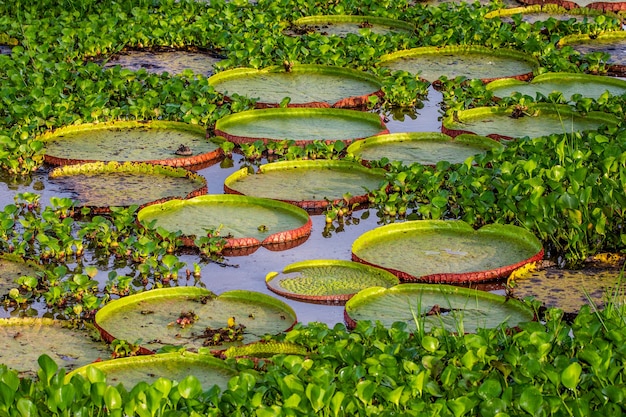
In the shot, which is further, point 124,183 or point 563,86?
point 563,86

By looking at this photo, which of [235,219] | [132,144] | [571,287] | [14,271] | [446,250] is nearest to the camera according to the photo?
[571,287]

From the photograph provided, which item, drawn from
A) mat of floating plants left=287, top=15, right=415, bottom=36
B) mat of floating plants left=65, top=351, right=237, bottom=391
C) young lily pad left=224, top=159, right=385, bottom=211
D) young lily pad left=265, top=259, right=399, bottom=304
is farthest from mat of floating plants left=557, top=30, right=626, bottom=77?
mat of floating plants left=65, top=351, right=237, bottom=391

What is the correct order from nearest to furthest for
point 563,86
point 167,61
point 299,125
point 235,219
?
point 235,219
point 299,125
point 563,86
point 167,61

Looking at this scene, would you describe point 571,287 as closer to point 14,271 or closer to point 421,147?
point 421,147

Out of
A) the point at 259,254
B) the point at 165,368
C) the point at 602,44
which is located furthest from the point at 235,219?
the point at 602,44

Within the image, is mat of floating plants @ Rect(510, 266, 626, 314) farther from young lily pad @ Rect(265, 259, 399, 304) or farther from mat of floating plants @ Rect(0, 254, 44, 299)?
mat of floating plants @ Rect(0, 254, 44, 299)

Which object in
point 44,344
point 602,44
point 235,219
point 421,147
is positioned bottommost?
point 44,344

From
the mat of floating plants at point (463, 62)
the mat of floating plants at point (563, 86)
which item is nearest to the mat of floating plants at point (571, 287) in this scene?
the mat of floating plants at point (563, 86)

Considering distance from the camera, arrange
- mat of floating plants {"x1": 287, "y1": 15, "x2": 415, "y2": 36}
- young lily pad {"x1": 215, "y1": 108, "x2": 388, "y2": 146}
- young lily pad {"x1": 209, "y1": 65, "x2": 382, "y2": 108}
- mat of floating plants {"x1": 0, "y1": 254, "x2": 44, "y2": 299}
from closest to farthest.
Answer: mat of floating plants {"x1": 0, "y1": 254, "x2": 44, "y2": 299}, young lily pad {"x1": 215, "y1": 108, "x2": 388, "y2": 146}, young lily pad {"x1": 209, "y1": 65, "x2": 382, "y2": 108}, mat of floating plants {"x1": 287, "y1": 15, "x2": 415, "y2": 36}
